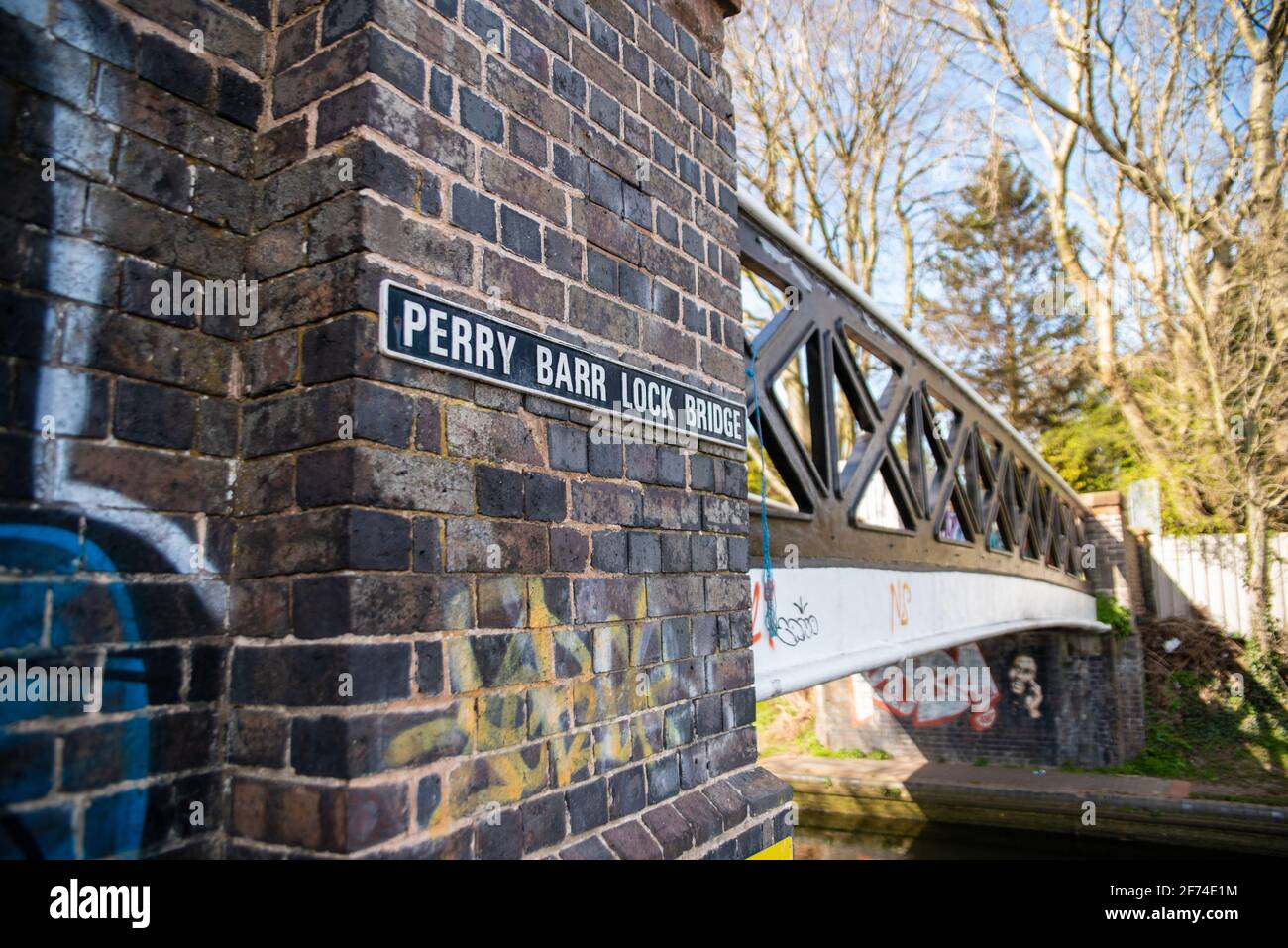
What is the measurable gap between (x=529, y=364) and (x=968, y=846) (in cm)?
1275

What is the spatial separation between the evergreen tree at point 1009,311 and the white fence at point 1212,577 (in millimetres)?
6841

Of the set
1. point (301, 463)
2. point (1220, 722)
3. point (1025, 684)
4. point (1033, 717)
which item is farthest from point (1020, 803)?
point (301, 463)

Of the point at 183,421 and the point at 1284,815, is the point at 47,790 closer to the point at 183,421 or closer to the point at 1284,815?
the point at 183,421

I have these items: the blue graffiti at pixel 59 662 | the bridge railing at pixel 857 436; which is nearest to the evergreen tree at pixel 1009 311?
the bridge railing at pixel 857 436

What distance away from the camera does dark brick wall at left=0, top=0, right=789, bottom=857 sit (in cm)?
160

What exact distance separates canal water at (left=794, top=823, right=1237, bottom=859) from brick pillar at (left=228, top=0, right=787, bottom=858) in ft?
36.4

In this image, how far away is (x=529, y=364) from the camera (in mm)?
2121

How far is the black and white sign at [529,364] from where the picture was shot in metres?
1.79

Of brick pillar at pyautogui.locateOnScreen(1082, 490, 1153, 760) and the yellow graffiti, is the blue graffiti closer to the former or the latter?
the yellow graffiti

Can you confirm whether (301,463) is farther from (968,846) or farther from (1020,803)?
(1020,803)

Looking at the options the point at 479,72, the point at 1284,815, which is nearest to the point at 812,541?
the point at 479,72

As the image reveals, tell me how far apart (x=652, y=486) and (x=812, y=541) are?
75.9 inches

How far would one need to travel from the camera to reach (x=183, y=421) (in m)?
1.78

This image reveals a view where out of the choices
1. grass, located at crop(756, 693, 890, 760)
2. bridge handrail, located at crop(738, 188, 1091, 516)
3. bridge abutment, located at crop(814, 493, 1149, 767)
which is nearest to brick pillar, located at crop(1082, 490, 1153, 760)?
bridge abutment, located at crop(814, 493, 1149, 767)
